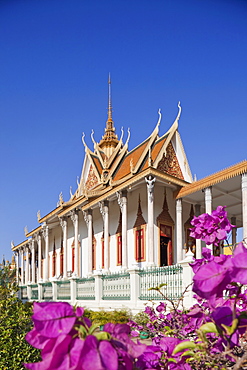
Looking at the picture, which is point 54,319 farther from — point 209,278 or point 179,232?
point 179,232

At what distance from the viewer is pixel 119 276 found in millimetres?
12320

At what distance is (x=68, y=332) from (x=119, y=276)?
11607 mm

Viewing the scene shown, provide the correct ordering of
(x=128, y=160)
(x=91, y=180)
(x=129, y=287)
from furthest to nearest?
1. (x=91, y=180)
2. (x=128, y=160)
3. (x=129, y=287)

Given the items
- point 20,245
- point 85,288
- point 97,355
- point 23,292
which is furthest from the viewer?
point 20,245

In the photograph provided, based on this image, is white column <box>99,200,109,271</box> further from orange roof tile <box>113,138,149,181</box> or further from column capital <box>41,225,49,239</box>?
column capital <box>41,225,49,239</box>

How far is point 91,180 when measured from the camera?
67.8 feet

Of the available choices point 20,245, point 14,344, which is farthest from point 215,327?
point 20,245

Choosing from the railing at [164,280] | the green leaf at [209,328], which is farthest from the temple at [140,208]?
Answer: the green leaf at [209,328]

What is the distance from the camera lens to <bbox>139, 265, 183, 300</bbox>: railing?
9.81 m

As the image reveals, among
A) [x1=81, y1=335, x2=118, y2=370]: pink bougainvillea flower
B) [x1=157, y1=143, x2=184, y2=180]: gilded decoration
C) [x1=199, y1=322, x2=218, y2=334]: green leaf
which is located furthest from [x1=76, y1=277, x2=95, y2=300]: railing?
[x1=81, y1=335, x2=118, y2=370]: pink bougainvillea flower

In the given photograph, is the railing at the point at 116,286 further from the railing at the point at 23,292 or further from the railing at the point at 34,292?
the railing at the point at 23,292

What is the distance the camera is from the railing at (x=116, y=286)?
1188 centimetres

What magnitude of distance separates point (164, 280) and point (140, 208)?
6067 millimetres

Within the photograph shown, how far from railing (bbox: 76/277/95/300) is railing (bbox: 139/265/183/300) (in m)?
3.11
